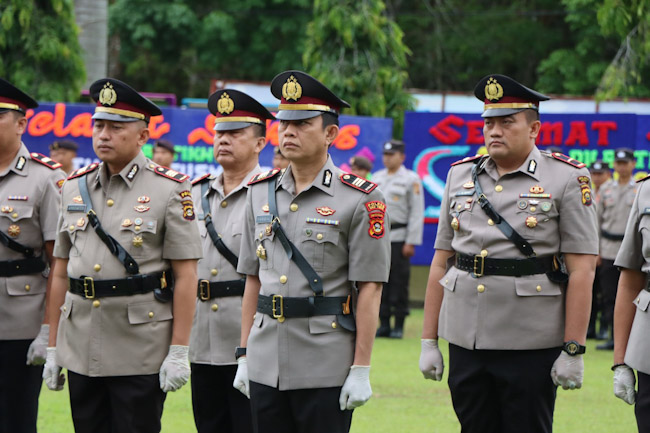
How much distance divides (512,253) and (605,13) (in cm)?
528

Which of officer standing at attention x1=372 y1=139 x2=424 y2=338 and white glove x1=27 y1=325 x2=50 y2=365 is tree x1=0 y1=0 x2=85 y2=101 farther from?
white glove x1=27 y1=325 x2=50 y2=365

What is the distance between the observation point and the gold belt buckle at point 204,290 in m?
5.82

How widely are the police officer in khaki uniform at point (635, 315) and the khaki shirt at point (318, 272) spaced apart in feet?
4.02

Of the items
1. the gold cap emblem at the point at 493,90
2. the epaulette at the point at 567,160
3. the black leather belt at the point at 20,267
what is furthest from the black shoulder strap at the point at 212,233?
the epaulette at the point at 567,160

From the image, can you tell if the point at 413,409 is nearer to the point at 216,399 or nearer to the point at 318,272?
the point at 216,399

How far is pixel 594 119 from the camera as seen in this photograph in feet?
44.8

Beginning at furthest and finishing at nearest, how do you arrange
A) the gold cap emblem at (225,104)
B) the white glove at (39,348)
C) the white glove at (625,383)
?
the gold cap emblem at (225,104)
the white glove at (39,348)
the white glove at (625,383)

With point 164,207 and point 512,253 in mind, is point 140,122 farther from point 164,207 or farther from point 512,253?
point 512,253

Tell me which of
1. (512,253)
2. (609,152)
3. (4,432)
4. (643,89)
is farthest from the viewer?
(643,89)

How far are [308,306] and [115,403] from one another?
1.18 meters

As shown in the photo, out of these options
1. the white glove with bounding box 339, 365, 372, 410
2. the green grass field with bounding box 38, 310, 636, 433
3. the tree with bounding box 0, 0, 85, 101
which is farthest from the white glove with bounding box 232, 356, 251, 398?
the tree with bounding box 0, 0, 85, 101

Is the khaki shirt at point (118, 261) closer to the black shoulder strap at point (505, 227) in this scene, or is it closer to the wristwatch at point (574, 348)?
the black shoulder strap at point (505, 227)

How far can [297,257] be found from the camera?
14.6 ft

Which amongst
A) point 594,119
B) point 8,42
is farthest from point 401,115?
point 8,42
